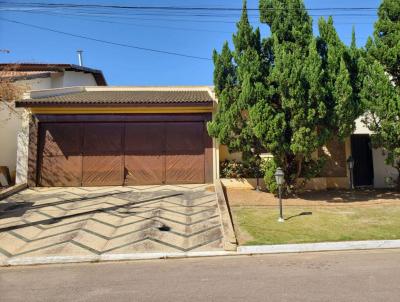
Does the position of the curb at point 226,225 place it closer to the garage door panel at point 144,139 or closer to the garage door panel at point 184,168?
the garage door panel at point 184,168

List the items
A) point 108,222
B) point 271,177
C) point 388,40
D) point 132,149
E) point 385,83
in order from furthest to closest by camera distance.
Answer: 1. point 132,149
2. point 388,40
3. point 271,177
4. point 385,83
5. point 108,222

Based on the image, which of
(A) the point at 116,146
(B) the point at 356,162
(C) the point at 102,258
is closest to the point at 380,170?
(B) the point at 356,162

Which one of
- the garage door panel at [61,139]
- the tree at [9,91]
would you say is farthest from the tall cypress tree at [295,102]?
the tree at [9,91]

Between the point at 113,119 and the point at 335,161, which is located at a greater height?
the point at 113,119

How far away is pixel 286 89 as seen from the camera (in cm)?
956

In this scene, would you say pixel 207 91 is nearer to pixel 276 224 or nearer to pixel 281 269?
pixel 276 224

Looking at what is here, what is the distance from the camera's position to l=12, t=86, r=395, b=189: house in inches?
512

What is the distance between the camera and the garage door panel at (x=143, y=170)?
42.9ft

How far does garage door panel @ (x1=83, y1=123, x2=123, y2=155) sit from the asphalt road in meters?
7.55

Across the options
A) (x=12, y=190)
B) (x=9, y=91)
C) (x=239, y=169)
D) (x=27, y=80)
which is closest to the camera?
(x=12, y=190)

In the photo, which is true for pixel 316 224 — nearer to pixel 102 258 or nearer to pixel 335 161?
pixel 102 258

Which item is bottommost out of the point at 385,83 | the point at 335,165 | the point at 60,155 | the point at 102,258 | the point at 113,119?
the point at 102,258

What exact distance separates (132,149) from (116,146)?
0.64m

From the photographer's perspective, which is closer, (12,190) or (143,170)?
(12,190)
